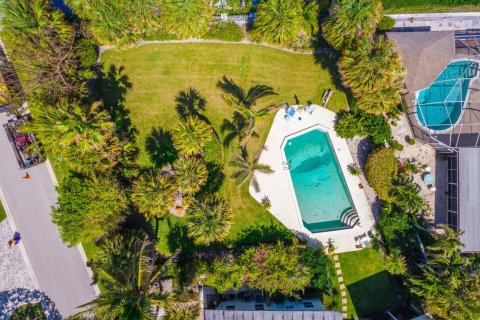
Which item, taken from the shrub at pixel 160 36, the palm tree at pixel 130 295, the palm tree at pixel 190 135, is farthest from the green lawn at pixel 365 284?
the shrub at pixel 160 36

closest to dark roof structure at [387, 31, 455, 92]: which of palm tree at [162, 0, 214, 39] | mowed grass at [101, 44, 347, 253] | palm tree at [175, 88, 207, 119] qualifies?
mowed grass at [101, 44, 347, 253]

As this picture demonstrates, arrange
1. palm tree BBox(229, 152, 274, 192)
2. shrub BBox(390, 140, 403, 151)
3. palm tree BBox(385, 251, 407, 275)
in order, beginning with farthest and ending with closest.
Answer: palm tree BBox(229, 152, 274, 192)
shrub BBox(390, 140, 403, 151)
palm tree BBox(385, 251, 407, 275)

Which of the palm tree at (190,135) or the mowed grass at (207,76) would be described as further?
the mowed grass at (207,76)

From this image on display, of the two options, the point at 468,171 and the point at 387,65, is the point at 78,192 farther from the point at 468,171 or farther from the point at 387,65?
the point at 468,171

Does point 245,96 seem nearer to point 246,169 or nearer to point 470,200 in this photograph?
point 246,169

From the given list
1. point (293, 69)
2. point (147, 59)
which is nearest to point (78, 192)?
point (147, 59)

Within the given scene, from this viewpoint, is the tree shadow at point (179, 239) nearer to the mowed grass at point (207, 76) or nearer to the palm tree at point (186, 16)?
the mowed grass at point (207, 76)

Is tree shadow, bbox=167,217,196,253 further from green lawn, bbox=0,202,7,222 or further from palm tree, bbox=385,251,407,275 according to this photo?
palm tree, bbox=385,251,407,275
